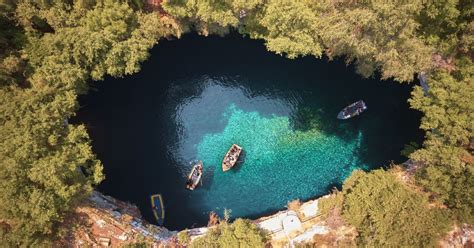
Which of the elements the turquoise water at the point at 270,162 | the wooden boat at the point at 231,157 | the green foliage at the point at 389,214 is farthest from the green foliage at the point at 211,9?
the green foliage at the point at 389,214

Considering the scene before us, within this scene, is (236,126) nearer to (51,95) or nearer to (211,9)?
(211,9)

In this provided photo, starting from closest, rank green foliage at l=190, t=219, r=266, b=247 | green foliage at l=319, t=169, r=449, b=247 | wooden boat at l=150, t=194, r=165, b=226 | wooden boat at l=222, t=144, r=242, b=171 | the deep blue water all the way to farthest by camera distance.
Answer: green foliage at l=319, t=169, r=449, b=247 → green foliage at l=190, t=219, r=266, b=247 → wooden boat at l=150, t=194, r=165, b=226 → the deep blue water → wooden boat at l=222, t=144, r=242, b=171

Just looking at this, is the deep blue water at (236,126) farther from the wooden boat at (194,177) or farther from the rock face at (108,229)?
the rock face at (108,229)

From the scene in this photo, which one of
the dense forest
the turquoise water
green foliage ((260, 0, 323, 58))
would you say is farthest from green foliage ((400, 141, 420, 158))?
green foliage ((260, 0, 323, 58))

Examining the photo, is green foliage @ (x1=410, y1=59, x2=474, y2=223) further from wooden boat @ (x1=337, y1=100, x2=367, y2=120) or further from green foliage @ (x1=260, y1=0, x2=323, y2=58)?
green foliage @ (x1=260, y1=0, x2=323, y2=58)

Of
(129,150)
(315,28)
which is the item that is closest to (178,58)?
(129,150)

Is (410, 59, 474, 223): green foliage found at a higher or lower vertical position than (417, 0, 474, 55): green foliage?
lower

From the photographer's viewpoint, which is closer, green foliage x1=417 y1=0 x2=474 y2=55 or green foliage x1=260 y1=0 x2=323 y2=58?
green foliage x1=417 y1=0 x2=474 y2=55
